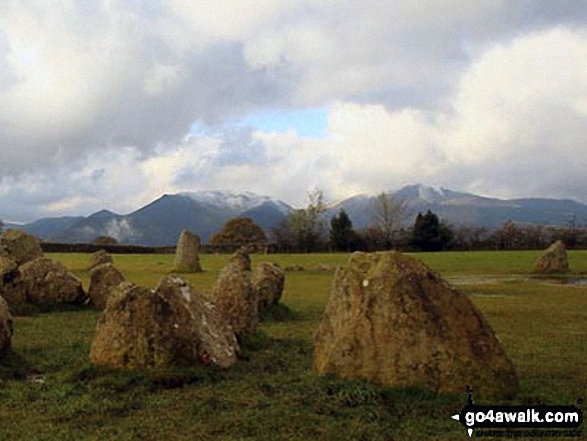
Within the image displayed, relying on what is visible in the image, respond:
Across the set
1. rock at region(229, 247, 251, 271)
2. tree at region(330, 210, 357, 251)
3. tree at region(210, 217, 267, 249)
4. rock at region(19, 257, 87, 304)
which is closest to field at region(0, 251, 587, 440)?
rock at region(229, 247, 251, 271)

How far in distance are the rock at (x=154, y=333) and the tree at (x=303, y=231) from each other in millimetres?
82074

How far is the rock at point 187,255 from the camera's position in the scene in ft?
164

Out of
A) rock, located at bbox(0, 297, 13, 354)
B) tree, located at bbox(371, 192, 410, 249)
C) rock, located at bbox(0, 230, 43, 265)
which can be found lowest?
rock, located at bbox(0, 297, 13, 354)

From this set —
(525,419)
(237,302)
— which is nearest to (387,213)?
(237,302)

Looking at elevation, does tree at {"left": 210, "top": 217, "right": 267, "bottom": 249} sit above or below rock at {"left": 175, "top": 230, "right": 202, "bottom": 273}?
above

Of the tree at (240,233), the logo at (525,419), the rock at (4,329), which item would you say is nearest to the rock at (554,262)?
the logo at (525,419)

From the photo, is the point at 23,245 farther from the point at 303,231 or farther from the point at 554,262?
the point at 303,231

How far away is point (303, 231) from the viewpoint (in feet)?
349

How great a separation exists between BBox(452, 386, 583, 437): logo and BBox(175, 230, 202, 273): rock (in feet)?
135

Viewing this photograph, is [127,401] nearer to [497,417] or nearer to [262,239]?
[497,417]

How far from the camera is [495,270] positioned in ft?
177

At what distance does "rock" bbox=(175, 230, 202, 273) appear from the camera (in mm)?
49938

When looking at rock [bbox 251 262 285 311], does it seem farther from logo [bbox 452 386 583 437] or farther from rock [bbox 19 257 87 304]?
logo [bbox 452 386 583 437]

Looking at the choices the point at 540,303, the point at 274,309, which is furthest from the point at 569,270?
the point at 274,309
